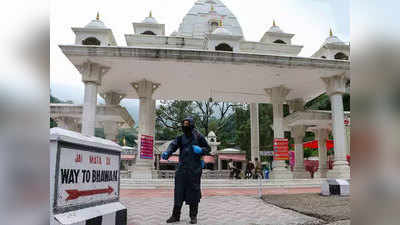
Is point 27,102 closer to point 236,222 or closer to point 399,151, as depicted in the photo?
point 399,151

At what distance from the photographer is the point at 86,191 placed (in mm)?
2779

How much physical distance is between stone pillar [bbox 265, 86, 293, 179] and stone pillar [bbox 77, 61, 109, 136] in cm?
951

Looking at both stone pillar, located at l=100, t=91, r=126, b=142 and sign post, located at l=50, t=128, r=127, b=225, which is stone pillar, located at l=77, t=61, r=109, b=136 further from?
sign post, located at l=50, t=128, r=127, b=225

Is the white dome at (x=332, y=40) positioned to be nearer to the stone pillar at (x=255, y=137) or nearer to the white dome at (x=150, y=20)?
the stone pillar at (x=255, y=137)

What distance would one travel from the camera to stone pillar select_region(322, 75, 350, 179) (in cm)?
1352

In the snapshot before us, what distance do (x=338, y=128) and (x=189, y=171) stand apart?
1183 cm

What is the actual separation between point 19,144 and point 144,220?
4.09 metres

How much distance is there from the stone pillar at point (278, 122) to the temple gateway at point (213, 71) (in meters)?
0.05

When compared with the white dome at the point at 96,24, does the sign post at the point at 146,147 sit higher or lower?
lower

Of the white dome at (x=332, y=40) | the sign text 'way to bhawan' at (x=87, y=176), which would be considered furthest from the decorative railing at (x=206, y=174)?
the sign text 'way to bhawan' at (x=87, y=176)

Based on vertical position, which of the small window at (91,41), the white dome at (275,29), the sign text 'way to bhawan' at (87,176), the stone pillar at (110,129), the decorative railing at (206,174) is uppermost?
the white dome at (275,29)

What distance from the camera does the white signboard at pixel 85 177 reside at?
7.75 feet

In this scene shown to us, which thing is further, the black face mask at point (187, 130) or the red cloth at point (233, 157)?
the red cloth at point (233, 157)

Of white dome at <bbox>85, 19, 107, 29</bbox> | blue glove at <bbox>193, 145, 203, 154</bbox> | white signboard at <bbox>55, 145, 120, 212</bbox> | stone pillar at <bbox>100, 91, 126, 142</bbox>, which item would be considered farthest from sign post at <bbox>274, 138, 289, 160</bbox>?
white signboard at <bbox>55, 145, 120, 212</bbox>
